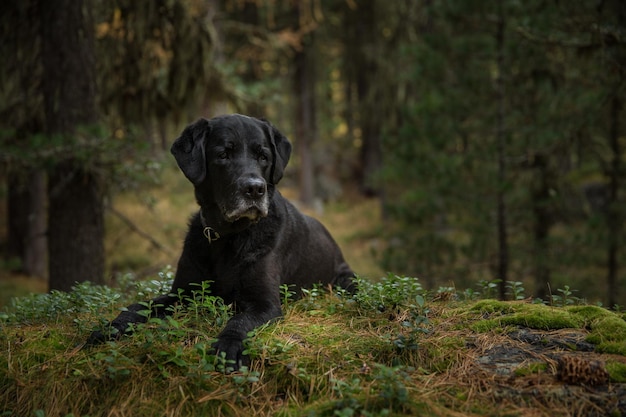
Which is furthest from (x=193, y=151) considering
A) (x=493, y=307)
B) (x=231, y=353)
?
(x=493, y=307)

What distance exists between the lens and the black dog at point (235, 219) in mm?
4035

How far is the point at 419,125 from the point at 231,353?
10.6 meters

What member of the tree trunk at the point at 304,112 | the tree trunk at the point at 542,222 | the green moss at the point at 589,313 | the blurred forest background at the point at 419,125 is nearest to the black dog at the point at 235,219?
the blurred forest background at the point at 419,125

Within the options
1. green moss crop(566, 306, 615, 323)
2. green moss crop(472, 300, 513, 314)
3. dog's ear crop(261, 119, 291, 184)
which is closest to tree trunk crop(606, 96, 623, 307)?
green moss crop(566, 306, 615, 323)

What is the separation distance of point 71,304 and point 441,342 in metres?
3.11

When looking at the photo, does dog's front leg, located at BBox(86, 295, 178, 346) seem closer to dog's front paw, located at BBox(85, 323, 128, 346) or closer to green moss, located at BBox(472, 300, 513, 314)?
dog's front paw, located at BBox(85, 323, 128, 346)

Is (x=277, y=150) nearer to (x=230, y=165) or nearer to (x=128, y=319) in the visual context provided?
(x=230, y=165)

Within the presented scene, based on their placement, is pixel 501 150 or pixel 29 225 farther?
pixel 29 225

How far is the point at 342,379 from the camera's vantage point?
10.3ft

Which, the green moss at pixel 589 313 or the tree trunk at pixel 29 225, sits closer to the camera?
the green moss at pixel 589 313

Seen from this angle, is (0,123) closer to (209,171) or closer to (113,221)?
(209,171)

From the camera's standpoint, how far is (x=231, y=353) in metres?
3.24

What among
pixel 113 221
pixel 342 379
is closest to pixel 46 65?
pixel 342 379

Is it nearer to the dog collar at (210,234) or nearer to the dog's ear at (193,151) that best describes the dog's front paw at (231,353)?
the dog collar at (210,234)
